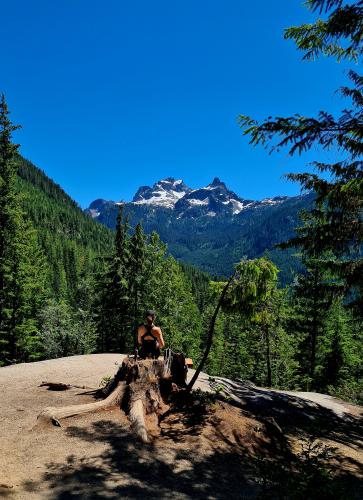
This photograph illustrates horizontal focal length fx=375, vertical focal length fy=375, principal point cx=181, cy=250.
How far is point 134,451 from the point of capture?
22.7ft

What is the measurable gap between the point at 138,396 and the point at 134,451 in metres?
1.96

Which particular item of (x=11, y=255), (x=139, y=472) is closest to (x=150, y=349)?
(x=139, y=472)

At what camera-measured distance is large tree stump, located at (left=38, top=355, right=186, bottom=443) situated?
7.89 metres

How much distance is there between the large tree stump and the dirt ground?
0.69 feet

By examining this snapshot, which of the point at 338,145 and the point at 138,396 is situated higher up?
the point at 338,145

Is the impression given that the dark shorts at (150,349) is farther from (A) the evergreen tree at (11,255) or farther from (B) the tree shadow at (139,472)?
(A) the evergreen tree at (11,255)

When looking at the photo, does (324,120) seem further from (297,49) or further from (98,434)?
(98,434)

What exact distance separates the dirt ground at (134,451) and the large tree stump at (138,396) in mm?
209

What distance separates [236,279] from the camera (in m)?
11.2

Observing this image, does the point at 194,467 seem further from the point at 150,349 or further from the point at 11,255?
the point at 11,255

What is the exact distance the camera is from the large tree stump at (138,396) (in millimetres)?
7895

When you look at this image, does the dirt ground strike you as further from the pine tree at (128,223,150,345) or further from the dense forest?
the pine tree at (128,223,150,345)

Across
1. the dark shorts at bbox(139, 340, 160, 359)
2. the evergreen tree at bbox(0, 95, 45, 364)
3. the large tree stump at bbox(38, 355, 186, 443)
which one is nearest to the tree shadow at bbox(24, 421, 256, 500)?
the large tree stump at bbox(38, 355, 186, 443)

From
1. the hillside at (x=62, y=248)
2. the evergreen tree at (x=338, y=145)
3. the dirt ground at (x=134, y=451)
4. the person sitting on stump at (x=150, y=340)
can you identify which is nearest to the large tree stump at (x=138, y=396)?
the dirt ground at (x=134, y=451)
